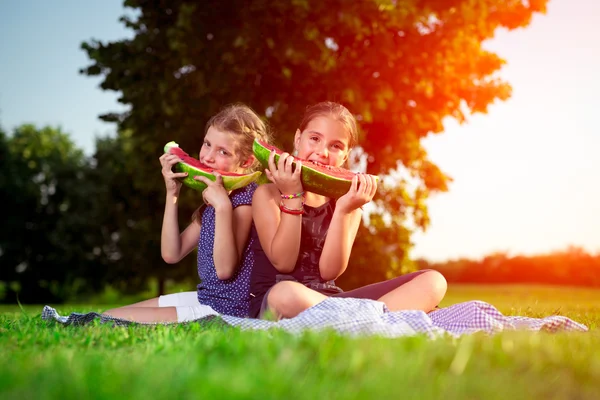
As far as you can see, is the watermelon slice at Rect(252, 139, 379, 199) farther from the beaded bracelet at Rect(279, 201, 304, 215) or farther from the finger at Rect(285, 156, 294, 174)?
the beaded bracelet at Rect(279, 201, 304, 215)

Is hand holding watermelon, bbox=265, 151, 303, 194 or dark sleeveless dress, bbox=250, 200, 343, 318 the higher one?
hand holding watermelon, bbox=265, 151, 303, 194

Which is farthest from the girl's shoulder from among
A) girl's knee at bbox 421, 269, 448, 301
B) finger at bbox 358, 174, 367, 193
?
girl's knee at bbox 421, 269, 448, 301

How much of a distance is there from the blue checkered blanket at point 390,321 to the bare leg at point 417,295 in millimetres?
141

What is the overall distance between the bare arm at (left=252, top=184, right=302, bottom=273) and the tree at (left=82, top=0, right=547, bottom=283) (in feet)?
23.9

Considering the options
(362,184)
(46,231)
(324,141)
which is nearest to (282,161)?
(324,141)

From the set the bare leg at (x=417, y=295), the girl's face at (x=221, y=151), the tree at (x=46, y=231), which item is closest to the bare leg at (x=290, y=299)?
the bare leg at (x=417, y=295)

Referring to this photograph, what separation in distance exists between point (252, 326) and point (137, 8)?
12.3m

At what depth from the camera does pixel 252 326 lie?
4.20 metres

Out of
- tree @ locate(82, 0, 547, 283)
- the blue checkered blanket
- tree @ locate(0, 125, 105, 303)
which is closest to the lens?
the blue checkered blanket

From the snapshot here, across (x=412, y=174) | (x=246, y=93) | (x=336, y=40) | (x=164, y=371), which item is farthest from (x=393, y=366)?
(x=412, y=174)

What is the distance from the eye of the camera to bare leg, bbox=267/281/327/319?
428 centimetres

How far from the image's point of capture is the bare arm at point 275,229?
4.69m

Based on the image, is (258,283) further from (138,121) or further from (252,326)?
(138,121)

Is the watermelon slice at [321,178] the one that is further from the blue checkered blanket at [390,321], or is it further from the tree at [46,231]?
the tree at [46,231]
